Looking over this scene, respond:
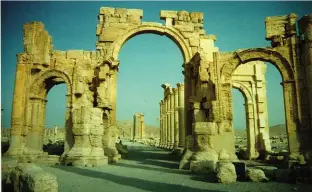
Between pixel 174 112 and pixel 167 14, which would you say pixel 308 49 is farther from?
pixel 174 112

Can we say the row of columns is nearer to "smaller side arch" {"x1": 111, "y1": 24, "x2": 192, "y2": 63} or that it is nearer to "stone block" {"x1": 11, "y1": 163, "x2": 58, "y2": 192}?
"smaller side arch" {"x1": 111, "y1": 24, "x2": 192, "y2": 63}

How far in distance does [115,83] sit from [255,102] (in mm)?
9060

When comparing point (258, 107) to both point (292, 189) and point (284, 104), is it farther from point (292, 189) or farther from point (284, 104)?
point (292, 189)

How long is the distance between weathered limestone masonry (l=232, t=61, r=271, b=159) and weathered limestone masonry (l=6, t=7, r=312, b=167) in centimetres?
282

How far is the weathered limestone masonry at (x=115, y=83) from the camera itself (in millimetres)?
10445

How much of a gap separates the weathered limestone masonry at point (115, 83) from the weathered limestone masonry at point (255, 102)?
282 centimetres

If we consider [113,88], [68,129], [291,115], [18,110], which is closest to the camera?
[291,115]

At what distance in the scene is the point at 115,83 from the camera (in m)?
14.6

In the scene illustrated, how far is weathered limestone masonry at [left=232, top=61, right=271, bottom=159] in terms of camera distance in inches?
626

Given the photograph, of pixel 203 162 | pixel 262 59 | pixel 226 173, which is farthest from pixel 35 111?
pixel 262 59

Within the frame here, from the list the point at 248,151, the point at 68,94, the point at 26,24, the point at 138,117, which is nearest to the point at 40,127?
the point at 68,94

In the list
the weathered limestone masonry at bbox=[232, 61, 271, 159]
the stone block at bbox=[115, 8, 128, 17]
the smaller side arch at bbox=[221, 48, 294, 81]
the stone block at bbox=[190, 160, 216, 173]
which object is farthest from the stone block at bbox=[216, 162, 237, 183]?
the stone block at bbox=[115, 8, 128, 17]

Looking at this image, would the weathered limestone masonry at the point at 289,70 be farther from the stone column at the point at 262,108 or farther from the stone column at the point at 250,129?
the stone column at the point at 262,108

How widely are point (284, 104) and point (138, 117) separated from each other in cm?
2898
